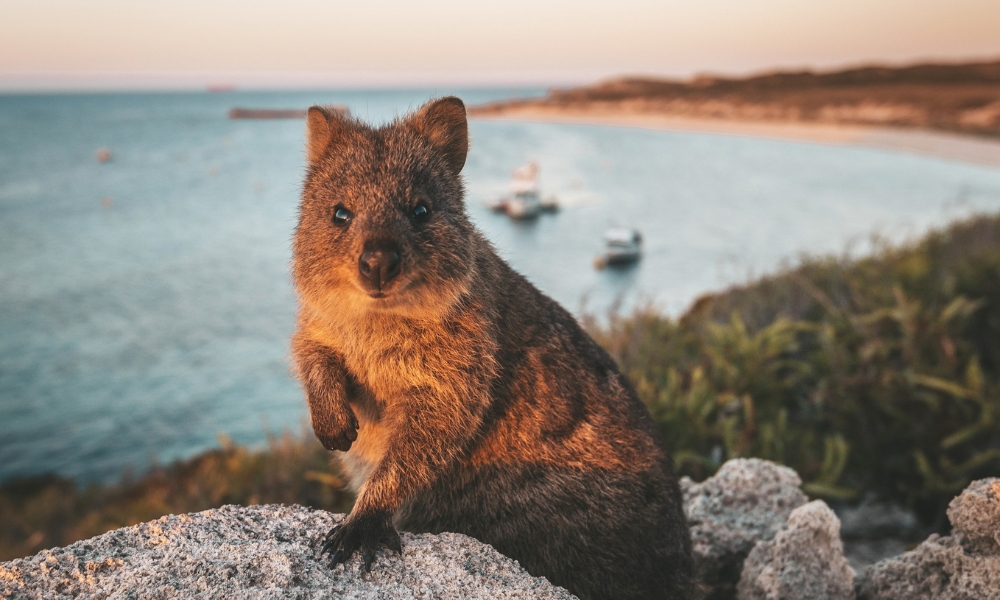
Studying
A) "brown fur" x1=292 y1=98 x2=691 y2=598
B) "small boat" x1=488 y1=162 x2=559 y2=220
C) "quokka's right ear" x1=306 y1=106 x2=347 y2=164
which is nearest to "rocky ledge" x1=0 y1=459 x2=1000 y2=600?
"brown fur" x1=292 y1=98 x2=691 y2=598

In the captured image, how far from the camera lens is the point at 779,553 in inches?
160

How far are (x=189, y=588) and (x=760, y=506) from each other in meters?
3.89

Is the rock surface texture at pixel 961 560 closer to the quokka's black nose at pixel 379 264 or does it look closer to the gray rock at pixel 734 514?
the gray rock at pixel 734 514

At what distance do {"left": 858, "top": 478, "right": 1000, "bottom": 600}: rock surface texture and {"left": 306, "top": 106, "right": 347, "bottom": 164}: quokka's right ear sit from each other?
4.19 metres

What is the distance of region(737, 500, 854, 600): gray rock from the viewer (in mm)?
3967

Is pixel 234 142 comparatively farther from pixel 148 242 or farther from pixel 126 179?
pixel 148 242

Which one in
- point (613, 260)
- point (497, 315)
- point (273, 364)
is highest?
point (497, 315)

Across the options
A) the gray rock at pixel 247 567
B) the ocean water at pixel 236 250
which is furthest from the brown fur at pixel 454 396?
the ocean water at pixel 236 250

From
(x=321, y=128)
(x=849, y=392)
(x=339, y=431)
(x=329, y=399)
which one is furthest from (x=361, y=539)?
(x=849, y=392)

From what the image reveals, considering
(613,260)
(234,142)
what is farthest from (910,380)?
(234,142)

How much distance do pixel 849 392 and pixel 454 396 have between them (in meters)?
6.48

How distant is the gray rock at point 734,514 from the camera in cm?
468

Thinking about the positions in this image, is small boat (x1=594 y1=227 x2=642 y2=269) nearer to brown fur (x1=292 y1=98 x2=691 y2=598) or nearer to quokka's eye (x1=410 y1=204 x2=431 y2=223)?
brown fur (x1=292 y1=98 x2=691 y2=598)

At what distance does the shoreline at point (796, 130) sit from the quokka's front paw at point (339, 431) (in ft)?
115
